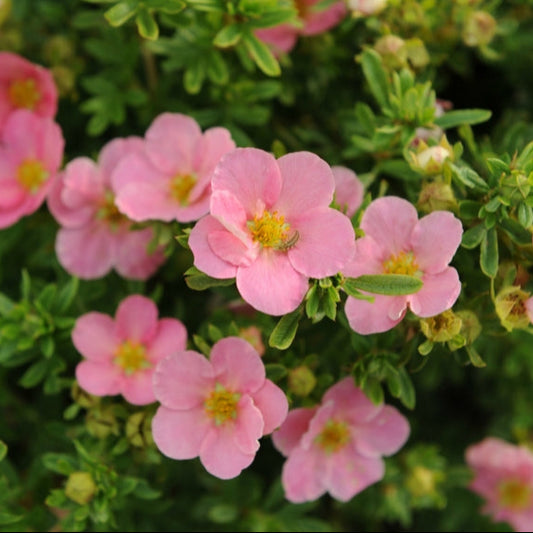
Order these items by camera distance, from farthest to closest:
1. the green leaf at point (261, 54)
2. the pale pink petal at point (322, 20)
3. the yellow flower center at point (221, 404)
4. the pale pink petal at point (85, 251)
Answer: the pale pink petal at point (322, 20) → the pale pink petal at point (85, 251) → the green leaf at point (261, 54) → the yellow flower center at point (221, 404)

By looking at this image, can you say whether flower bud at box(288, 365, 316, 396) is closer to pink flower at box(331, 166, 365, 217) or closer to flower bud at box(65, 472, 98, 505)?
pink flower at box(331, 166, 365, 217)

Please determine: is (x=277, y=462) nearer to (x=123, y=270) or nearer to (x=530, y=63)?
(x=123, y=270)

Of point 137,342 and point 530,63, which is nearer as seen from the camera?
point 137,342

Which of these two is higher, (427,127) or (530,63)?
(427,127)

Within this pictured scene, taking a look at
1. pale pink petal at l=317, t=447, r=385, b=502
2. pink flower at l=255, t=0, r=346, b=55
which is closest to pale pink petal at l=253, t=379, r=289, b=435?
pale pink petal at l=317, t=447, r=385, b=502

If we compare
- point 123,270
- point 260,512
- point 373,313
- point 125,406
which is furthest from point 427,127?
point 260,512

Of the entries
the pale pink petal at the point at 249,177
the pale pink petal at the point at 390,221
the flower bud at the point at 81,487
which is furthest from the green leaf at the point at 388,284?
the flower bud at the point at 81,487

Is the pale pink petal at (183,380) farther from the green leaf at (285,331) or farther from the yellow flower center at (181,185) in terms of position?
the yellow flower center at (181,185)
